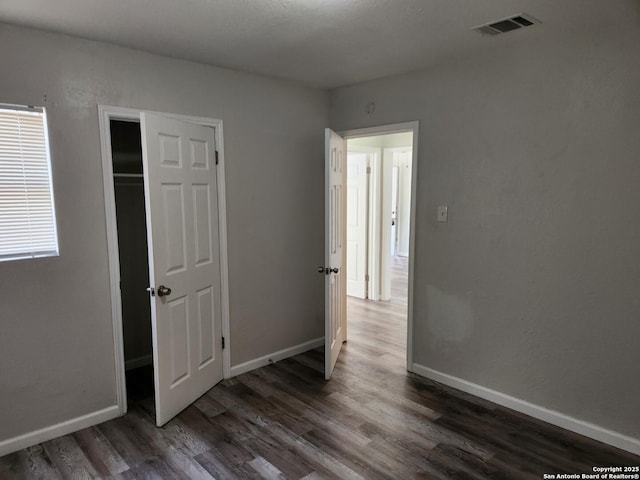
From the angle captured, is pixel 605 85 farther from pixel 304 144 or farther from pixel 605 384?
pixel 304 144

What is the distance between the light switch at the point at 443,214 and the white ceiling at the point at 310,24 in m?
1.05

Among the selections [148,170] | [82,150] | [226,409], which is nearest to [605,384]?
[226,409]

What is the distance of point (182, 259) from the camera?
2.88 metres

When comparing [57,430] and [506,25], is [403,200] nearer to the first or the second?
[506,25]

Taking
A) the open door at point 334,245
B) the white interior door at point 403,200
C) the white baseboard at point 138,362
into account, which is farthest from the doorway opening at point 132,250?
the white interior door at point 403,200

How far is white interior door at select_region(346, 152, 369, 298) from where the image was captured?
5.52 m

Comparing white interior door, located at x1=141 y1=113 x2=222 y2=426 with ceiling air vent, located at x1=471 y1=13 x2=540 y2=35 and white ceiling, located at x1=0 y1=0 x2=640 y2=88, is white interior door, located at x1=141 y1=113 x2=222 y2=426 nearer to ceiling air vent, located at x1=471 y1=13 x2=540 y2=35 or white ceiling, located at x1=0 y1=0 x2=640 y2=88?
white ceiling, located at x1=0 y1=0 x2=640 y2=88

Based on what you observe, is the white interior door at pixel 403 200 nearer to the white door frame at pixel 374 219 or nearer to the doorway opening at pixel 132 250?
the white door frame at pixel 374 219

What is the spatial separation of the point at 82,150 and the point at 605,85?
308 centimetres

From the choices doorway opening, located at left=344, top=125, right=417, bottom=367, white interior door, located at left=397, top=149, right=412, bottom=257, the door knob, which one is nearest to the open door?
the door knob

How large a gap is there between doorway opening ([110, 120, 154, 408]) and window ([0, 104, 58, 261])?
0.97 m

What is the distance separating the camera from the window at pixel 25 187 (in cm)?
237

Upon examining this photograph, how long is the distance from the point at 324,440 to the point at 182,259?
1488 mm

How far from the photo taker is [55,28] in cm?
237
